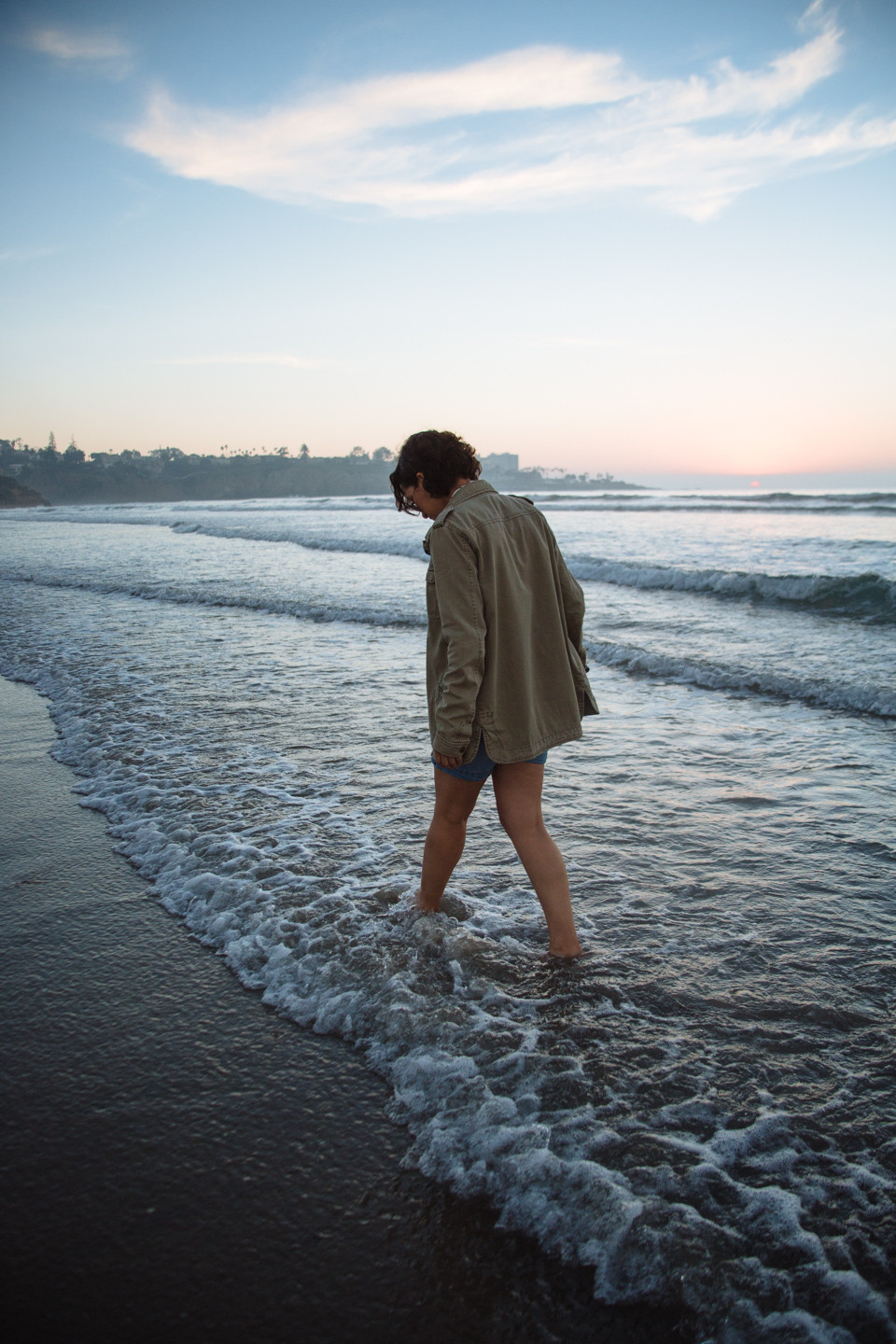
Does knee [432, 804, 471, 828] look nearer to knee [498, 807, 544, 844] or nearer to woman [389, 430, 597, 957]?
woman [389, 430, 597, 957]

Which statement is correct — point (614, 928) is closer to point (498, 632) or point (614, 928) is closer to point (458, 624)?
point (498, 632)

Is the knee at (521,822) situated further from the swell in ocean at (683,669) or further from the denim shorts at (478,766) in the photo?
the swell in ocean at (683,669)

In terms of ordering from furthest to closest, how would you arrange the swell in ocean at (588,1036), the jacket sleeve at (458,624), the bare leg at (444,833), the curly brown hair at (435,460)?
the bare leg at (444,833), the curly brown hair at (435,460), the jacket sleeve at (458,624), the swell in ocean at (588,1036)

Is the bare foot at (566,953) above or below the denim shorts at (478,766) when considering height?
below

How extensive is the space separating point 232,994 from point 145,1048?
14.3 inches

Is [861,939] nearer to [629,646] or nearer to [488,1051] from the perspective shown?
[488,1051]

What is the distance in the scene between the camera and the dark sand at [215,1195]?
63.0 inches

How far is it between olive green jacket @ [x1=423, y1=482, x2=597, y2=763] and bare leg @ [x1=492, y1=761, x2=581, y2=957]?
0.49ft

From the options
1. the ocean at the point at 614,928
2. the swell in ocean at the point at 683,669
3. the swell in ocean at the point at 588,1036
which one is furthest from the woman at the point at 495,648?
the swell in ocean at the point at 683,669

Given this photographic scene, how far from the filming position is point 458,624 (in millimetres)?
2424

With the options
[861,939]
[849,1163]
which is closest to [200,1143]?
[849,1163]

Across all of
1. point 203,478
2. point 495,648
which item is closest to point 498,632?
point 495,648

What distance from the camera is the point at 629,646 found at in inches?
337

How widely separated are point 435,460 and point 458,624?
60cm
